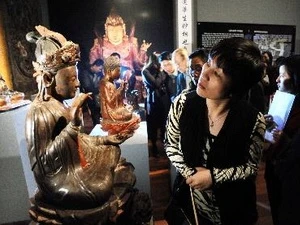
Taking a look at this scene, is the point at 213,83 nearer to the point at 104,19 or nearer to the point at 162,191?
the point at 162,191

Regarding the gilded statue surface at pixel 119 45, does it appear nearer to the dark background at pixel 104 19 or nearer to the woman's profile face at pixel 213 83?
the dark background at pixel 104 19

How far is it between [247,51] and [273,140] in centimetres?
69

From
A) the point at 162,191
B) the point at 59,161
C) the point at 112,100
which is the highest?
the point at 112,100

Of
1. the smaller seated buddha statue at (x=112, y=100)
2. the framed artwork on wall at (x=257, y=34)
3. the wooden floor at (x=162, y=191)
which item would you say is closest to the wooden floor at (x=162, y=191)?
the wooden floor at (x=162, y=191)

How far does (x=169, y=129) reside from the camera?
0.98m

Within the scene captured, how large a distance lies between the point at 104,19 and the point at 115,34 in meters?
0.22

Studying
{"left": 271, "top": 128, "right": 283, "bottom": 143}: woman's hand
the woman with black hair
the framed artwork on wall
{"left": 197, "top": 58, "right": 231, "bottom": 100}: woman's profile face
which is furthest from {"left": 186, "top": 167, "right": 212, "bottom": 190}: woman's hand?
the framed artwork on wall

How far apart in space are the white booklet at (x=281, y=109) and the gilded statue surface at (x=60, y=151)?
2.86ft

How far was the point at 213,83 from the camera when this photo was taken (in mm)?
848

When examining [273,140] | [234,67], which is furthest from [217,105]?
[273,140]

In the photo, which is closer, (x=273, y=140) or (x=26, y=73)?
(x=273, y=140)

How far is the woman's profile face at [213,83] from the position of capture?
84 cm

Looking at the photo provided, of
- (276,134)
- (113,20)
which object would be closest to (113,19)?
(113,20)

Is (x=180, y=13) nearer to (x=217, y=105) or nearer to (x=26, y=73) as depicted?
(x=26, y=73)
